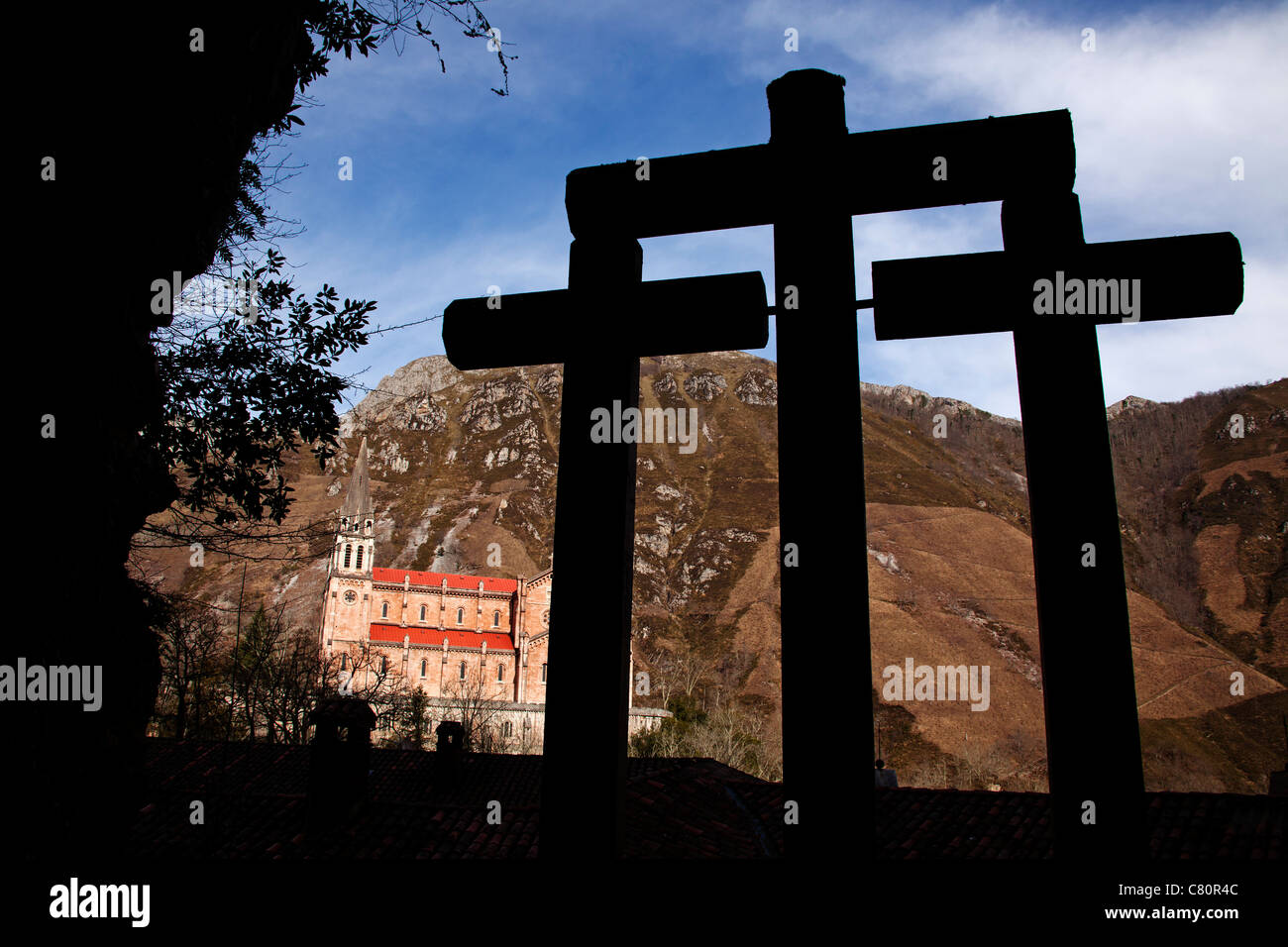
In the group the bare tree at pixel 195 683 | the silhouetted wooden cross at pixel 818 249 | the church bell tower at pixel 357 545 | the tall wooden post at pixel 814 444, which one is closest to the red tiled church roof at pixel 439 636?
the church bell tower at pixel 357 545

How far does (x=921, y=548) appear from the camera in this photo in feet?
327

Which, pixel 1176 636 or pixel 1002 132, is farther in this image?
pixel 1176 636

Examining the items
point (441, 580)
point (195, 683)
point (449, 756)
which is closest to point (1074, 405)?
point (449, 756)

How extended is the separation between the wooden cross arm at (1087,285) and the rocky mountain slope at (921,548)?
36.8 metres

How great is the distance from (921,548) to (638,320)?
105 metres

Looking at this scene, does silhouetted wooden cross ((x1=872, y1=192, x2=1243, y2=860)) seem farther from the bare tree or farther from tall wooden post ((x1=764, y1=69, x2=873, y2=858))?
the bare tree

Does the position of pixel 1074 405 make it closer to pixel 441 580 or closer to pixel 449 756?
pixel 449 756

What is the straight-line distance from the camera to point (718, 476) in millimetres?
127250

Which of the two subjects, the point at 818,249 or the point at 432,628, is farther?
the point at 432,628
